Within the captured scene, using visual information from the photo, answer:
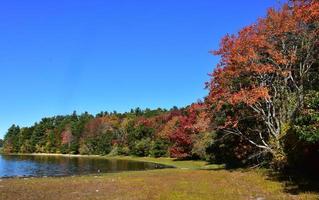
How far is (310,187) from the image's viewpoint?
21.6 metres

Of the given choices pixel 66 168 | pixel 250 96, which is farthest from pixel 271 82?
pixel 66 168

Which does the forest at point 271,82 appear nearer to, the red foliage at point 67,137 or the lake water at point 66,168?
the lake water at point 66,168

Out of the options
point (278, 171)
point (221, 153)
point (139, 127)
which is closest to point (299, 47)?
point (278, 171)

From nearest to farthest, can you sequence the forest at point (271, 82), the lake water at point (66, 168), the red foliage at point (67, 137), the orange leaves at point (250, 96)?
1. the forest at point (271, 82)
2. the orange leaves at point (250, 96)
3. the lake water at point (66, 168)
4. the red foliage at point (67, 137)

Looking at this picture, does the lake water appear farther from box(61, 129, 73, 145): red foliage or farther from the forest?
box(61, 129, 73, 145): red foliage

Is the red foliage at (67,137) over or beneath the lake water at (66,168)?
over

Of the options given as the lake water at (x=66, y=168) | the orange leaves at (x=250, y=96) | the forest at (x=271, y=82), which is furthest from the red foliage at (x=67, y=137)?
the orange leaves at (x=250, y=96)

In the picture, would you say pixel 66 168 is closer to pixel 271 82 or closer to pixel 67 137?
pixel 271 82

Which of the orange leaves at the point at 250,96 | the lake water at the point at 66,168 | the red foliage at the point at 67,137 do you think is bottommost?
the lake water at the point at 66,168

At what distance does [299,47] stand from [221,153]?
22.1 metres

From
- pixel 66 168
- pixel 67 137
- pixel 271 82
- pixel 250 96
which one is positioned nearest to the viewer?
pixel 250 96

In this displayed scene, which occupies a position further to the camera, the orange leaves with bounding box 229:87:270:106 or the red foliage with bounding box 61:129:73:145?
the red foliage with bounding box 61:129:73:145

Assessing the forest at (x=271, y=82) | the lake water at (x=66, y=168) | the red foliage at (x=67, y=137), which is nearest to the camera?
the forest at (x=271, y=82)

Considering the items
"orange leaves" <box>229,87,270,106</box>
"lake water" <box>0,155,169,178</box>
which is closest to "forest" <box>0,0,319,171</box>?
"orange leaves" <box>229,87,270,106</box>
